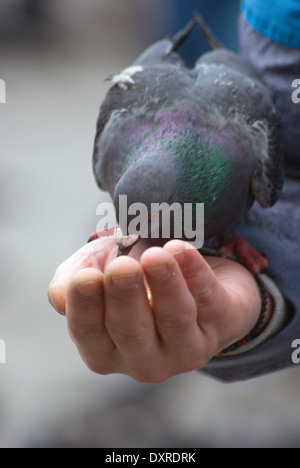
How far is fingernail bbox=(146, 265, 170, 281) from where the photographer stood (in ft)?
2.77

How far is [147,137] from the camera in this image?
145 centimetres

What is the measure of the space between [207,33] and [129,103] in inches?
28.1

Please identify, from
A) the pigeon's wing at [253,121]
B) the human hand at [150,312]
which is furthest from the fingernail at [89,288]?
the pigeon's wing at [253,121]

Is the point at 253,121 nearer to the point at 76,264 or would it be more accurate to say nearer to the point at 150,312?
the point at 76,264

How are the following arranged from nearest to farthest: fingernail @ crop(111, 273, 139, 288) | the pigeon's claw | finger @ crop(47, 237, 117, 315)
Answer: fingernail @ crop(111, 273, 139, 288) < finger @ crop(47, 237, 117, 315) < the pigeon's claw

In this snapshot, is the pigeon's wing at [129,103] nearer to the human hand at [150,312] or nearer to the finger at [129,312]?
the human hand at [150,312]

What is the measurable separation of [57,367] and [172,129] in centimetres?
174

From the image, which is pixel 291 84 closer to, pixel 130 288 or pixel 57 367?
pixel 130 288

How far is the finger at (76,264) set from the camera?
3.44ft

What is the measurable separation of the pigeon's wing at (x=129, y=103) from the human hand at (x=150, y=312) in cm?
57

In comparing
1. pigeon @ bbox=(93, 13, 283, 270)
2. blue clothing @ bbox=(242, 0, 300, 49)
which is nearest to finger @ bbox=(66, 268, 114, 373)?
pigeon @ bbox=(93, 13, 283, 270)

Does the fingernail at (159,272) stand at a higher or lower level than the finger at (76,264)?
higher

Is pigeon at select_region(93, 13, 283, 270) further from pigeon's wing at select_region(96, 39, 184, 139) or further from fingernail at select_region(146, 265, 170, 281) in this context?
fingernail at select_region(146, 265, 170, 281)

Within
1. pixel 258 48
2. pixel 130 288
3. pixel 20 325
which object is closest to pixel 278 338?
pixel 130 288
